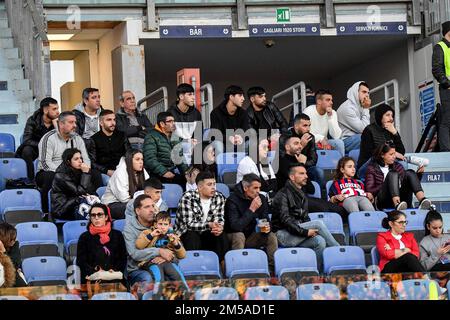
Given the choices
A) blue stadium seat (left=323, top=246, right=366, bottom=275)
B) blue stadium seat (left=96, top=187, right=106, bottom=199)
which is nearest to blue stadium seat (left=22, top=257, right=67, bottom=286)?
blue stadium seat (left=96, top=187, right=106, bottom=199)

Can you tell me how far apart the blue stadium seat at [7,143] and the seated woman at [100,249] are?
11.1ft

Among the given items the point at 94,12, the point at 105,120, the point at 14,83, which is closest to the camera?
the point at 105,120

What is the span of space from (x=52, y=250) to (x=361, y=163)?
4.04 metres

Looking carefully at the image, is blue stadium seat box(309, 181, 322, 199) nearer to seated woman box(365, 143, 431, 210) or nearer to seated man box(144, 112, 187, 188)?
seated woman box(365, 143, 431, 210)

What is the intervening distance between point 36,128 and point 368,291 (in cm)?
511

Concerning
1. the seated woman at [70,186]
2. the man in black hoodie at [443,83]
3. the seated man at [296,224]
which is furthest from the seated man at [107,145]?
the man in black hoodie at [443,83]

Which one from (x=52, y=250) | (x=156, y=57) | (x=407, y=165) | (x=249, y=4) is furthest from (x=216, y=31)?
(x=52, y=250)

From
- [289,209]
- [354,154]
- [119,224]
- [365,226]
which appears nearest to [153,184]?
[119,224]

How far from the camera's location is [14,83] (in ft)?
57.8

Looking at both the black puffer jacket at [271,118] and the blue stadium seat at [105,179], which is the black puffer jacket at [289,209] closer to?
the blue stadium seat at [105,179]

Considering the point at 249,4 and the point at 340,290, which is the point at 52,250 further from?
the point at 249,4

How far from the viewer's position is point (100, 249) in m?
12.4

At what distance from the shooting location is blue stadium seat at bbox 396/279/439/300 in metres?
11.6

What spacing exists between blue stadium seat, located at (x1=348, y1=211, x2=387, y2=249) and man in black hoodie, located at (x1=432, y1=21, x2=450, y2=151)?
2.78 metres
